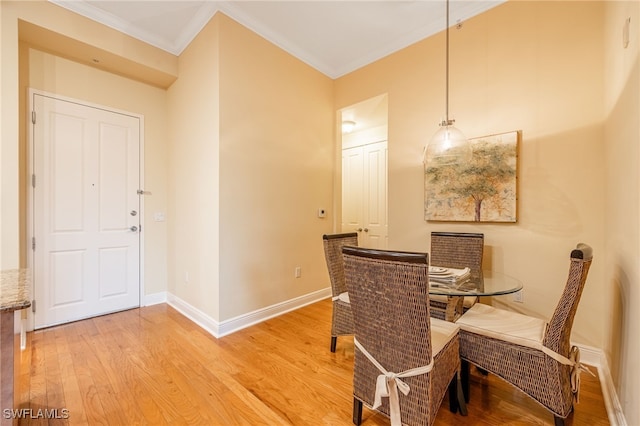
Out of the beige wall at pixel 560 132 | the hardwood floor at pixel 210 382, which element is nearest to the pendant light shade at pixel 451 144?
the beige wall at pixel 560 132

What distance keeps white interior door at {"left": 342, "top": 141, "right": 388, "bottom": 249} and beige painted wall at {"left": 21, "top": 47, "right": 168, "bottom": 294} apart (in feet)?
9.69

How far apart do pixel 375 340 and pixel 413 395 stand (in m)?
0.28

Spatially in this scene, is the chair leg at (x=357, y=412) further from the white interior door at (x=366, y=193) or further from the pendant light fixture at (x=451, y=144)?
the white interior door at (x=366, y=193)

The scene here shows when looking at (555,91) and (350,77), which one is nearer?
(555,91)

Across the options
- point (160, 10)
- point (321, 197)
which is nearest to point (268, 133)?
point (321, 197)

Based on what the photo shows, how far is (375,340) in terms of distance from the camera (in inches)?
53.4

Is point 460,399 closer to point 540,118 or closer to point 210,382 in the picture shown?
point 210,382

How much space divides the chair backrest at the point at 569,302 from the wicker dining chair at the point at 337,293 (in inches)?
48.9

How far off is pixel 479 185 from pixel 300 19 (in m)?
2.42

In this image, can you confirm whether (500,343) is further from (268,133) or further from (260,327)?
(268,133)

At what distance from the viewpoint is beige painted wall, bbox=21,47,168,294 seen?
9.59 ft

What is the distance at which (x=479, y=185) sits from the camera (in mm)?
2555

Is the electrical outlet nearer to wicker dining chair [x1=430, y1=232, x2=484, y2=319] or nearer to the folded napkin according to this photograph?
wicker dining chair [x1=430, y1=232, x2=484, y2=319]

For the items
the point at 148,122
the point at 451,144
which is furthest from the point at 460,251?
the point at 148,122
